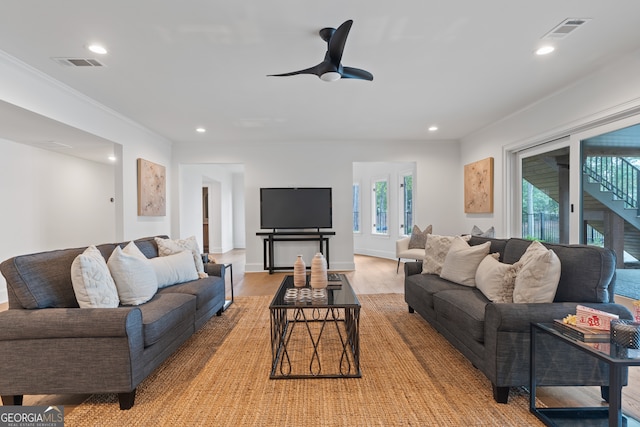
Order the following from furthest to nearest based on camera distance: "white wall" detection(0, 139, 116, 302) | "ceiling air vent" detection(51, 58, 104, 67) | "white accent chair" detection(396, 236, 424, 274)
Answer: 1. "white accent chair" detection(396, 236, 424, 274)
2. "white wall" detection(0, 139, 116, 302)
3. "ceiling air vent" detection(51, 58, 104, 67)

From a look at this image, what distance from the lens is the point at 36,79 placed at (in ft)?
10.3

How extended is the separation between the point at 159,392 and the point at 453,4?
10.5ft

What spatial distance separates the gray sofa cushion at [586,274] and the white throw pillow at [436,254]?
1.27 meters

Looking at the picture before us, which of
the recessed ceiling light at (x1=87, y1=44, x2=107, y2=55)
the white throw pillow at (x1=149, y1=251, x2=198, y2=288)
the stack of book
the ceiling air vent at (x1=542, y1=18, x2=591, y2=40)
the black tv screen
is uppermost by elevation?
the ceiling air vent at (x1=542, y1=18, x2=591, y2=40)

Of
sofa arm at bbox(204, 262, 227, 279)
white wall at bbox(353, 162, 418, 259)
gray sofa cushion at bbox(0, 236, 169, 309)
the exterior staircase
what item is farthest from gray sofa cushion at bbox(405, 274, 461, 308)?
white wall at bbox(353, 162, 418, 259)

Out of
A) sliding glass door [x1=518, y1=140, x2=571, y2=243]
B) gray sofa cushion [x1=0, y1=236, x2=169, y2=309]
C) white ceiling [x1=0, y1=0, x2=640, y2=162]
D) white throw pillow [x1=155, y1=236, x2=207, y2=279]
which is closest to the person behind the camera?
gray sofa cushion [x1=0, y1=236, x2=169, y2=309]

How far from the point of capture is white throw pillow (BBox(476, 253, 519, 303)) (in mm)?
2273

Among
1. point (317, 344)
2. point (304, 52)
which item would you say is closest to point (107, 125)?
point (304, 52)

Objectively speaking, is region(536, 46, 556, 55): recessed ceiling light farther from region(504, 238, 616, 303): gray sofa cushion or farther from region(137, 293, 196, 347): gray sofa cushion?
region(137, 293, 196, 347): gray sofa cushion

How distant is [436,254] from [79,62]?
12.9 feet

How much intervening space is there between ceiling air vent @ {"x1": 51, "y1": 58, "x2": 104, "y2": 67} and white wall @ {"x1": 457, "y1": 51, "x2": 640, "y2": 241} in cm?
482

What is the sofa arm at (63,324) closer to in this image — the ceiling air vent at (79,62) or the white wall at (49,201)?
the ceiling air vent at (79,62)

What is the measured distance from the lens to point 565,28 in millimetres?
2424

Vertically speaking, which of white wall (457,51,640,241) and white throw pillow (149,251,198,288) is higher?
white wall (457,51,640,241)
